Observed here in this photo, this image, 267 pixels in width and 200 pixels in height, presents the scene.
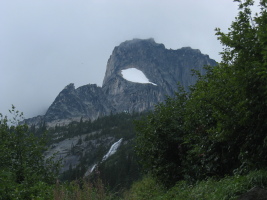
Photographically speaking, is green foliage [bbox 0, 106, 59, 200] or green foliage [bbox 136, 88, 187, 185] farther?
green foliage [bbox 0, 106, 59, 200]

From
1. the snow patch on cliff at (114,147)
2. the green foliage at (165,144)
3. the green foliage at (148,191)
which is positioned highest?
the snow patch on cliff at (114,147)

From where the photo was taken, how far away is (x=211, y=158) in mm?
11719

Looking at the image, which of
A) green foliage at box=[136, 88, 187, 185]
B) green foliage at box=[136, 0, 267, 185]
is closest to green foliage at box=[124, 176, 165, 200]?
green foliage at box=[136, 88, 187, 185]

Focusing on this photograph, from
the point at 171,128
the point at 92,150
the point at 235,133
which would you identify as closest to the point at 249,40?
the point at 235,133

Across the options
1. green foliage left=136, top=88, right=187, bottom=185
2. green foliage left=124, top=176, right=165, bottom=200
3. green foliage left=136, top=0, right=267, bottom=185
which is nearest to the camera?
green foliage left=136, top=0, right=267, bottom=185

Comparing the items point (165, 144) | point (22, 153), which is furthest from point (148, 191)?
point (22, 153)

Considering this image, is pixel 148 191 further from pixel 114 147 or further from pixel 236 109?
pixel 114 147

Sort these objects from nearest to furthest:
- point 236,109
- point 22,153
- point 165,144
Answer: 1. point 236,109
2. point 165,144
3. point 22,153

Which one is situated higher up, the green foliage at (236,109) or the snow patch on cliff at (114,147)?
the snow patch on cliff at (114,147)

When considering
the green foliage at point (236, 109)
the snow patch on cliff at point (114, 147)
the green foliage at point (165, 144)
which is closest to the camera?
the green foliage at point (236, 109)

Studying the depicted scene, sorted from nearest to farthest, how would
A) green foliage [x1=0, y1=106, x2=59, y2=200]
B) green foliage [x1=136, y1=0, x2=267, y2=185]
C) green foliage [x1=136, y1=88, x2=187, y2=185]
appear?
green foliage [x1=136, y1=0, x2=267, y2=185] → green foliage [x1=136, y1=88, x2=187, y2=185] → green foliage [x1=0, y1=106, x2=59, y2=200]

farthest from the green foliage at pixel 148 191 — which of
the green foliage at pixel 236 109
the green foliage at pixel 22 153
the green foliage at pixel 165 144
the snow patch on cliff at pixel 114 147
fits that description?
the snow patch on cliff at pixel 114 147

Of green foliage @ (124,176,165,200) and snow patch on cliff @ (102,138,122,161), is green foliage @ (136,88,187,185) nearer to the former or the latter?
green foliage @ (124,176,165,200)

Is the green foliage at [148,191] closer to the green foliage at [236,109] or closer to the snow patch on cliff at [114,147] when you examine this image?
the green foliage at [236,109]
